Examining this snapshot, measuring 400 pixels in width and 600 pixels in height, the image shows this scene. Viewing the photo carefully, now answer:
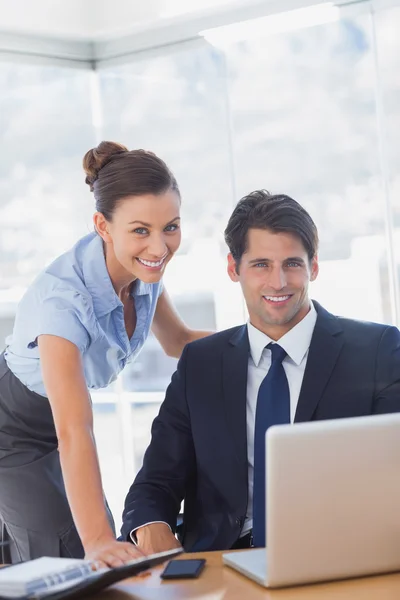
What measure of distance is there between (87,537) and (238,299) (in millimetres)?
2274

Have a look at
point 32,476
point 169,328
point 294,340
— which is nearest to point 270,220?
point 294,340

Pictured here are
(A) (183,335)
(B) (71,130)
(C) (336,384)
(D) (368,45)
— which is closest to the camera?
(C) (336,384)

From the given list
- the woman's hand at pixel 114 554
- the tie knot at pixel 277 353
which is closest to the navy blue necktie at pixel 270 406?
the tie knot at pixel 277 353

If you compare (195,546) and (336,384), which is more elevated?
(336,384)

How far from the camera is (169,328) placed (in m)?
3.08

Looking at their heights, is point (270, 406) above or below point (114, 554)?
above

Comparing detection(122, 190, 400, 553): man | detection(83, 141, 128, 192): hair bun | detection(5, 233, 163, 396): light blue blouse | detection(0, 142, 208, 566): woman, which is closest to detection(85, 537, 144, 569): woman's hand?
detection(0, 142, 208, 566): woman

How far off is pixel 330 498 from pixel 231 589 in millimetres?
255

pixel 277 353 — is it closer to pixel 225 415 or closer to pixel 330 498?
pixel 225 415

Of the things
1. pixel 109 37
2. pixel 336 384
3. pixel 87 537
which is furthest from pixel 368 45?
pixel 87 537

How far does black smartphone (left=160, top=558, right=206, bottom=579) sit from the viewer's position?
1.76 m

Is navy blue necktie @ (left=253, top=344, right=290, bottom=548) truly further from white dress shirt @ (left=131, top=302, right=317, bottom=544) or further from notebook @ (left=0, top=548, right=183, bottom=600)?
notebook @ (left=0, top=548, right=183, bottom=600)

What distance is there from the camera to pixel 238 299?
14.0 feet

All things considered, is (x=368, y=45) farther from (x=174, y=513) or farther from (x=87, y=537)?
(x=87, y=537)
